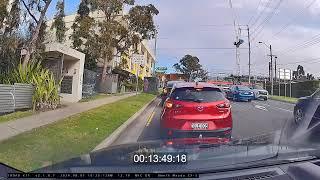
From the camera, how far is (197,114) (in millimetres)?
12055

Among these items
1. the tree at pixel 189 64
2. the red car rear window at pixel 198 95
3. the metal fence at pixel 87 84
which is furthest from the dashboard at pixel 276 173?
the tree at pixel 189 64

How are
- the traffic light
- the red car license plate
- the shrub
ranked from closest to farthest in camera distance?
the red car license plate → the shrub → the traffic light

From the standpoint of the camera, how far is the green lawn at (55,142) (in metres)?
8.88

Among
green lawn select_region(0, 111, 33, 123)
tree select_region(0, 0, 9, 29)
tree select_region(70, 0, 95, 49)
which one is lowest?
green lawn select_region(0, 111, 33, 123)

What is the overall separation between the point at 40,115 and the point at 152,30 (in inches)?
1068

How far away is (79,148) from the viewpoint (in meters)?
10.8

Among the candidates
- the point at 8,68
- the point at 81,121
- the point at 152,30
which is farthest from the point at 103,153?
the point at 152,30

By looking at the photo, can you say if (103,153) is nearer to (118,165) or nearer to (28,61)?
(118,165)

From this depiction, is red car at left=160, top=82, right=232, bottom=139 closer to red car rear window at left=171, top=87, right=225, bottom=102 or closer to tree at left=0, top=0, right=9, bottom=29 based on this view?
red car rear window at left=171, top=87, right=225, bottom=102

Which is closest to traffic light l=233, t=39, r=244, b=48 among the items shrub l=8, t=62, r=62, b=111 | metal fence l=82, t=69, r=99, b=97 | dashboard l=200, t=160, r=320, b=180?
metal fence l=82, t=69, r=99, b=97

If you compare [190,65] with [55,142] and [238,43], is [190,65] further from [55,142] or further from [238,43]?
[55,142]
